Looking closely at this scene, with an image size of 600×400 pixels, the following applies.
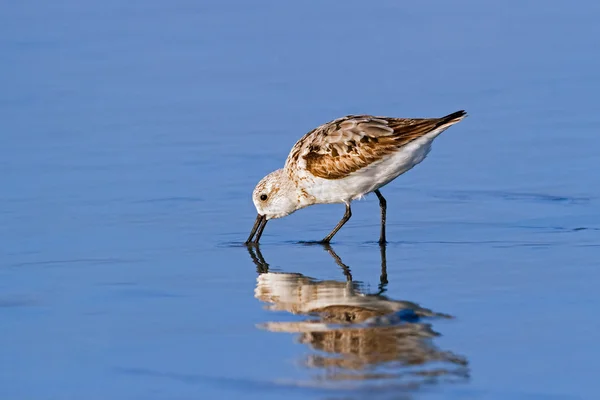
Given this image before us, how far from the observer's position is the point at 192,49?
1911cm

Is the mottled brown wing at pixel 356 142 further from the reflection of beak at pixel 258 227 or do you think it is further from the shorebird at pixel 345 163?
the reflection of beak at pixel 258 227

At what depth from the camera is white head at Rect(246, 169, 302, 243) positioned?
11383 millimetres

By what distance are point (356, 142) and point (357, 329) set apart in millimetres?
3562

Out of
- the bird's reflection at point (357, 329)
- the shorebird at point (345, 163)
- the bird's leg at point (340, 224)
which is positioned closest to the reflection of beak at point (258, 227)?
the shorebird at point (345, 163)

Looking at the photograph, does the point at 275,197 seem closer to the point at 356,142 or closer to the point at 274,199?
the point at 274,199

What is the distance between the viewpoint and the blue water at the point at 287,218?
24.0 ft

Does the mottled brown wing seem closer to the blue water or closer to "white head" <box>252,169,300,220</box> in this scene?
"white head" <box>252,169,300,220</box>

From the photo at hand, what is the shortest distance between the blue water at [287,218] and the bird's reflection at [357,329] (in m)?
0.02

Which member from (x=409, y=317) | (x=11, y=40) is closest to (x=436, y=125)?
(x=409, y=317)

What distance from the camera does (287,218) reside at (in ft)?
40.4

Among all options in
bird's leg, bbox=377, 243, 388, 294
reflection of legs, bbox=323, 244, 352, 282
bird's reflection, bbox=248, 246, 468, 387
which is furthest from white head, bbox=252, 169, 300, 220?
bird's reflection, bbox=248, 246, 468, 387

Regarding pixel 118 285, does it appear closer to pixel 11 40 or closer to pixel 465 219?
pixel 465 219

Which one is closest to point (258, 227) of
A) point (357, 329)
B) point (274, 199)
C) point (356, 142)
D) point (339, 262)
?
point (274, 199)

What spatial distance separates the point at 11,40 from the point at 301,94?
592 cm
